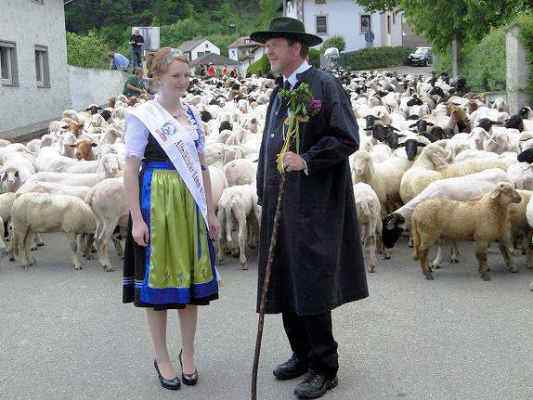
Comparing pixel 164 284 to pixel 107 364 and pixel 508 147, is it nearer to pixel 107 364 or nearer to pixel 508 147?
pixel 107 364

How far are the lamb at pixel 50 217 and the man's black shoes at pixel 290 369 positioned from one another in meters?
4.70

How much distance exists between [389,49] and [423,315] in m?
65.0

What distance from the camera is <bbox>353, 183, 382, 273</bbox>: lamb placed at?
355 inches

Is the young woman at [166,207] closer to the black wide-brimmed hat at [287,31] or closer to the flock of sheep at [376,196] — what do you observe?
the black wide-brimmed hat at [287,31]

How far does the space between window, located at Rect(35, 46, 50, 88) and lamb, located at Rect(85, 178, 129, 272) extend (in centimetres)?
1983

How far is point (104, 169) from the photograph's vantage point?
1096 cm

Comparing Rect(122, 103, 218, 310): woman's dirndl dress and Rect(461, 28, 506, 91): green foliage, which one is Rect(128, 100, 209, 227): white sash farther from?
Rect(461, 28, 506, 91): green foliage

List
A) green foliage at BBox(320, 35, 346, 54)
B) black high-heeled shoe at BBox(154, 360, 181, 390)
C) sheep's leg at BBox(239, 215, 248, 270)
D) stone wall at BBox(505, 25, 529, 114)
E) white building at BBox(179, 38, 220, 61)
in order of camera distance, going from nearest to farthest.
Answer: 1. black high-heeled shoe at BBox(154, 360, 181, 390)
2. sheep's leg at BBox(239, 215, 248, 270)
3. stone wall at BBox(505, 25, 529, 114)
4. green foliage at BBox(320, 35, 346, 54)
5. white building at BBox(179, 38, 220, 61)

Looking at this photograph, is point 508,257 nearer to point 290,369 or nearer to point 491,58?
point 290,369

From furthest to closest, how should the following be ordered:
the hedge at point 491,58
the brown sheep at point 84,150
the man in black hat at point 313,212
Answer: the hedge at point 491,58, the brown sheep at point 84,150, the man in black hat at point 313,212

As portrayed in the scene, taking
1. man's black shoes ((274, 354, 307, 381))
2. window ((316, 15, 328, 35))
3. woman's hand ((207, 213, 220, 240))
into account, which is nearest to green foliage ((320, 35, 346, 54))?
window ((316, 15, 328, 35))

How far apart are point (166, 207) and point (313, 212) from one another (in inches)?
37.8

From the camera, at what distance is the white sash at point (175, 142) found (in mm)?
5137

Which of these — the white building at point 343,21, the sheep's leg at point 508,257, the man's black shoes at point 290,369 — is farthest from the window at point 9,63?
the white building at point 343,21
